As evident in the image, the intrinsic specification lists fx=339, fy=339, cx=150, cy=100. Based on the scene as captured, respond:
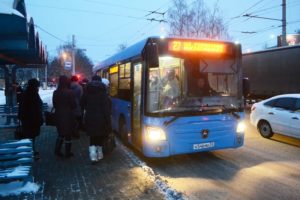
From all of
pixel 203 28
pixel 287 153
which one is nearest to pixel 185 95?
pixel 287 153

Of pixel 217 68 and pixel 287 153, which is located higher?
pixel 217 68

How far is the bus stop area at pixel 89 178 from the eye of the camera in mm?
5691

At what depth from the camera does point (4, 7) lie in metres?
5.39

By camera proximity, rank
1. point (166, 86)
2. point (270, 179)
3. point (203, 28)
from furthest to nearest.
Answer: point (203, 28) < point (166, 86) < point (270, 179)

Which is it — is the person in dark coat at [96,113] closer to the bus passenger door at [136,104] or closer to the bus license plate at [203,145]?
the bus passenger door at [136,104]

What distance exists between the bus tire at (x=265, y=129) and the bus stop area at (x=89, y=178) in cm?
483

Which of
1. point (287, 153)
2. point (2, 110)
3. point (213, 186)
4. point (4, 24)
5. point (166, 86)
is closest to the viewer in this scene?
point (4, 24)

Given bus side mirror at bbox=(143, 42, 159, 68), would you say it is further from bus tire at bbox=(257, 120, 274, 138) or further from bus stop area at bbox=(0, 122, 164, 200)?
bus tire at bbox=(257, 120, 274, 138)

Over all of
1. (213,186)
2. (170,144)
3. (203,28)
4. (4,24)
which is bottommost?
(213,186)

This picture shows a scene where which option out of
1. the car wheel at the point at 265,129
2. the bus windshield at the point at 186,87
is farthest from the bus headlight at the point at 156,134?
the car wheel at the point at 265,129

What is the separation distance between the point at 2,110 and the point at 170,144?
10.6 metres

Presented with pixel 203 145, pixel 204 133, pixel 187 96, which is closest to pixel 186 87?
pixel 187 96

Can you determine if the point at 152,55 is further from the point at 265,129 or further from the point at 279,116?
the point at 265,129

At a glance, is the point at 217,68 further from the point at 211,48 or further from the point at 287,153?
the point at 287,153
